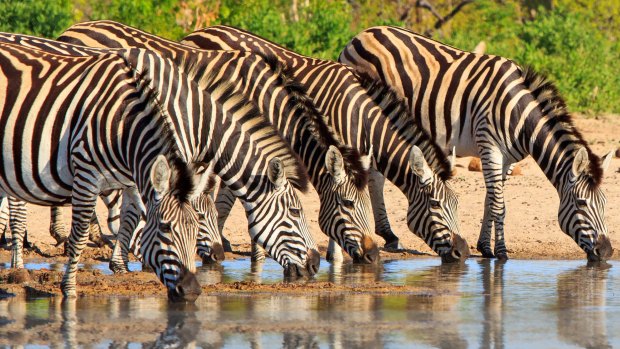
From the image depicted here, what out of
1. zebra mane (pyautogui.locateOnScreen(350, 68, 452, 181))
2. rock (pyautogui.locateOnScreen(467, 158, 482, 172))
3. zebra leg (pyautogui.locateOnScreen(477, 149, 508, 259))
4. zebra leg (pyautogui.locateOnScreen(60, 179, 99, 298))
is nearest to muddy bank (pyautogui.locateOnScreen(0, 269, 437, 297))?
zebra leg (pyautogui.locateOnScreen(60, 179, 99, 298))

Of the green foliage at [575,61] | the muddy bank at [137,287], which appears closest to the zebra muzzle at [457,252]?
the muddy bank at [137,287]

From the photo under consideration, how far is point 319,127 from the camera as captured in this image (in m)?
9.77

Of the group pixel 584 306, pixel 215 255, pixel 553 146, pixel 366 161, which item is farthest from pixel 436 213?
pixel 584 306

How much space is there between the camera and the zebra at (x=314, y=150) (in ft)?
31.1

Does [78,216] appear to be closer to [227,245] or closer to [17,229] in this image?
[17,229]

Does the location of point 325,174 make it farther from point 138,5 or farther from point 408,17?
point 408,17

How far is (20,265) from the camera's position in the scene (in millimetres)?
9430

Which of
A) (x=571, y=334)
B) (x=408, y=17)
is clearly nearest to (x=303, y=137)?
(x=571, y=334)

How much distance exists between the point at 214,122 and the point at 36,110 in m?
1.22

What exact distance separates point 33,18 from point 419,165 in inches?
350

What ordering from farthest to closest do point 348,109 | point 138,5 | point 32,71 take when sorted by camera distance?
point 138,5
point 348,109
point 32,71

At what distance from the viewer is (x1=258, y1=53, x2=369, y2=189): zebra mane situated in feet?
31.3

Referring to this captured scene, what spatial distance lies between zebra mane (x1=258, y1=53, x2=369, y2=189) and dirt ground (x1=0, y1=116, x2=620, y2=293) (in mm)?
1307

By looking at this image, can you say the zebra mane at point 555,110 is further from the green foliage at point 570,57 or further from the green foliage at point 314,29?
the green foliage at point 570,57
